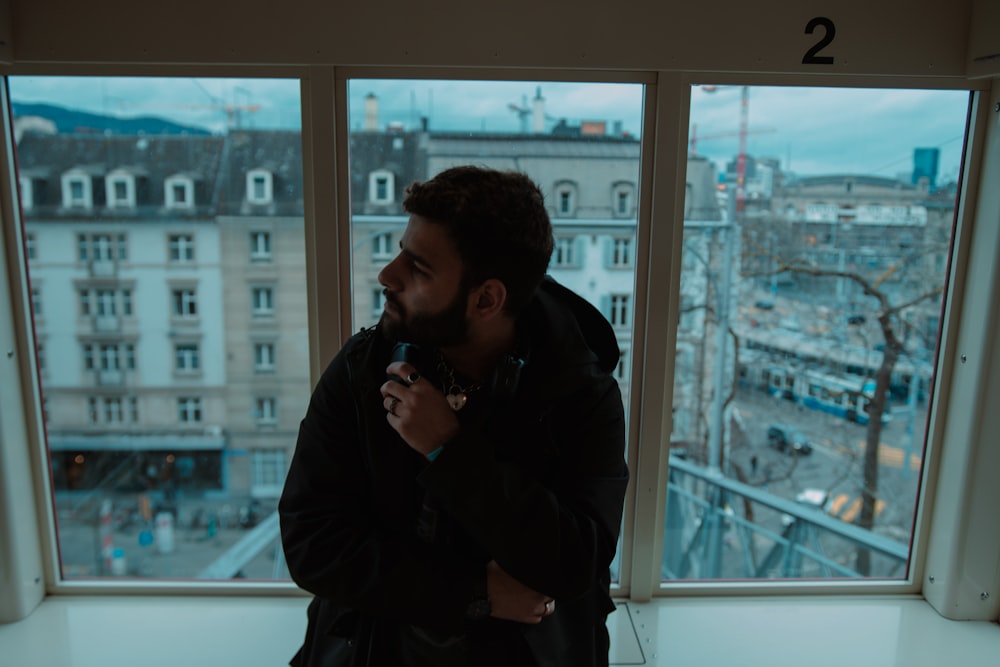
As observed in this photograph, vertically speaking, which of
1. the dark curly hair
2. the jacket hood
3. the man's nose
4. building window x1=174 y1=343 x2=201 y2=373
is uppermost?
the dark curly hair

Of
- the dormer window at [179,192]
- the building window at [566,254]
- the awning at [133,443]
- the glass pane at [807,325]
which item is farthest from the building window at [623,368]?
the dormer window at [179,192]

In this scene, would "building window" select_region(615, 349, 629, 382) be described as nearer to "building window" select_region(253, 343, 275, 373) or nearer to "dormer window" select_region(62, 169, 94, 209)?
"building window" select_region(253, 343, 275, 373)

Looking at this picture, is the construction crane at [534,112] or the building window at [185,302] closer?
the construction crane at [534,112]

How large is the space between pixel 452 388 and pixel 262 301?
101 cm

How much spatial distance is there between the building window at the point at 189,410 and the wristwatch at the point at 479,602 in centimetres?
132

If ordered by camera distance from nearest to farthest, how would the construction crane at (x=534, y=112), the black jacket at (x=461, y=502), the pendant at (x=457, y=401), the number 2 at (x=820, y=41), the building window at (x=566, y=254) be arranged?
the black jacket at (x=461, y=502)
the pendant at (x=457, y=401)
the number 2 at (x=820, y=41)
the construction crane at (x=534, y=112)
the building window at (x=566, y=254)

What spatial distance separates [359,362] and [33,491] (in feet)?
5.03

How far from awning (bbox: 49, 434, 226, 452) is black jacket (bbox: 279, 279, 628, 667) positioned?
1.06 meters

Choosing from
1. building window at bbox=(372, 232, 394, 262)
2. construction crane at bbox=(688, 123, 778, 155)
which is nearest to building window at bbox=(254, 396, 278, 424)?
building window at bbox=(372, 232, 394, 262)

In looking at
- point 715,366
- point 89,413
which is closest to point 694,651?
point 715,366

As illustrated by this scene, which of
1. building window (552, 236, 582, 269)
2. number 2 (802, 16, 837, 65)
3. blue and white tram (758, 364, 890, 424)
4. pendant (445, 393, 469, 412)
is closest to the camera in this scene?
pendant (445, 393, 469, 412)

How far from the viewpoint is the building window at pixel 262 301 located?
1.93 meters

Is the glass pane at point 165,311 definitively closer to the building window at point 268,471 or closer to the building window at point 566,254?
the building window at point 268,471

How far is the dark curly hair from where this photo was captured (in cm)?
103
